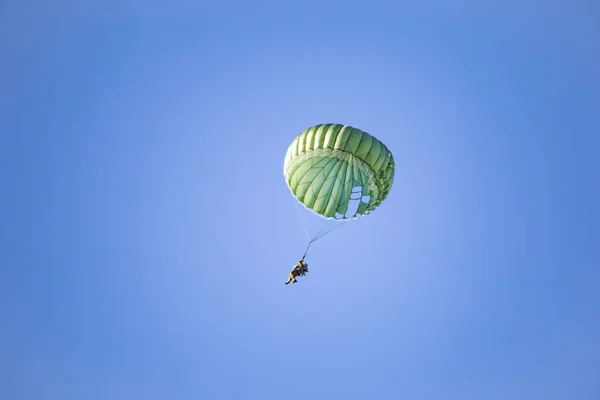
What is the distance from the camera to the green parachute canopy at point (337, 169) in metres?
32.3

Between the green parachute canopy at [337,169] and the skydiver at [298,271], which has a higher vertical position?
the green parachute canopy at [337,169]

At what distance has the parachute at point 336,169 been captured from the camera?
3228 centimetres

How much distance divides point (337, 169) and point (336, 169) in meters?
0.05

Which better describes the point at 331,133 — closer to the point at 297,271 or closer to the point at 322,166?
the point at 322,166

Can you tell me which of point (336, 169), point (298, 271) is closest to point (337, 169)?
point (336, 169)

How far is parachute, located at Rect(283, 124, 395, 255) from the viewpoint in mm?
32281

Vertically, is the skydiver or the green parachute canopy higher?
the green parachute canopy

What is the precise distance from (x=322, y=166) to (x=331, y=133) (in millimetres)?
1740

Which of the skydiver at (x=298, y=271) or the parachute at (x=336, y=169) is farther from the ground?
the parachute at (x=336, y=169)

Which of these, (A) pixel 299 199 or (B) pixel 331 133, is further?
(A) pixel 299 199

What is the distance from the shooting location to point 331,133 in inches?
1277

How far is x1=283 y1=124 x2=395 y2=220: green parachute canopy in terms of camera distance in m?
32.3

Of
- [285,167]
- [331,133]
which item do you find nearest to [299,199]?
[285,167]

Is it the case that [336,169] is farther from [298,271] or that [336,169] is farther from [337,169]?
[298,271]
